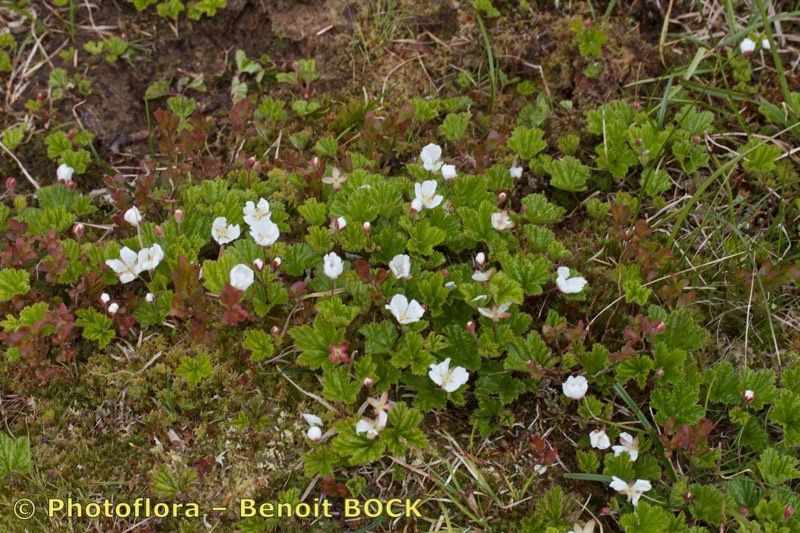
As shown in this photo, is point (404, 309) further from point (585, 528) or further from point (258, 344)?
point (585, 528)

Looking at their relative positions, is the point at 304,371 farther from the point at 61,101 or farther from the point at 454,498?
the point at 61,101

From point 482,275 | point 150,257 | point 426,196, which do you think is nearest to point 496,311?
point 482,275

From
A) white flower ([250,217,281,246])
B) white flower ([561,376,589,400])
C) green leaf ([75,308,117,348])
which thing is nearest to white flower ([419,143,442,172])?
white flower ([250,217,281,246])

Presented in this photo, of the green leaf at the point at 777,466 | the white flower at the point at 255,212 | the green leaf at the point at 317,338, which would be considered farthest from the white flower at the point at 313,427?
the green leaf at the point at 777,466

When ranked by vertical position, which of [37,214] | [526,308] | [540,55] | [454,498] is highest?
[540,55]

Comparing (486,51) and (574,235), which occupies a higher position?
(486,51)

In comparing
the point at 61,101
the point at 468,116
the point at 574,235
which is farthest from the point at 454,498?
the point at 61,101

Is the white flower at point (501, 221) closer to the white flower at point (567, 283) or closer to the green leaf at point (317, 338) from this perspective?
the white flower at point (567, 283)
